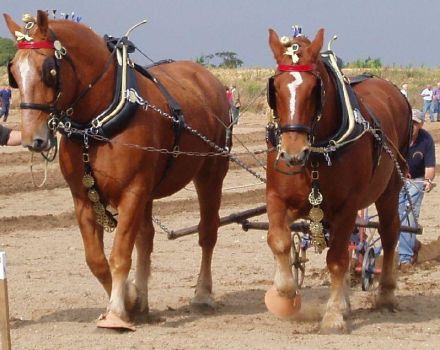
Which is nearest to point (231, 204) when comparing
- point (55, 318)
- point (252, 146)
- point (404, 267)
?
point (404, 267)

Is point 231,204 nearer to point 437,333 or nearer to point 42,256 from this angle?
point 42,256

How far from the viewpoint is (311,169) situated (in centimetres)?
782

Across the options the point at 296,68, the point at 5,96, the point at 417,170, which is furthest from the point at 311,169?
the point at 5,96

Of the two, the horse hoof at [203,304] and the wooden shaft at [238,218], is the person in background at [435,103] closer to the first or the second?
the wooden shaft at [238,218]

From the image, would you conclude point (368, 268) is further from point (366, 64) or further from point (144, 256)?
point (366, 64)

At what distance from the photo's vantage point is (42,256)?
12.2 m

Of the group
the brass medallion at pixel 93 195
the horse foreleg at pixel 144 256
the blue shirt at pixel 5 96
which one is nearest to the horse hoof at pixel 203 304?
the horse foreleg at pixel 144 256

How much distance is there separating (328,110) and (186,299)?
285 cm

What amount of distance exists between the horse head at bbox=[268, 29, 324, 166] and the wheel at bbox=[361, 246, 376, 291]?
2.95 metres

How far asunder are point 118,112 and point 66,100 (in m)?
0.42

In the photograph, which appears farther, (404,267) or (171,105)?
(404,267)

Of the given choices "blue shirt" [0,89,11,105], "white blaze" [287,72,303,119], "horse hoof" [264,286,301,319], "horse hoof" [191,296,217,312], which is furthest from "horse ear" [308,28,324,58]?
"blue shirt" [0,89,11,105]

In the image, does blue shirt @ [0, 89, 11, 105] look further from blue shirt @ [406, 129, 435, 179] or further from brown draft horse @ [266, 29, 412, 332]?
brown draft horse @ [266, 29, 412, 332]

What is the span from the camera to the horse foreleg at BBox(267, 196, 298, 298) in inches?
311
